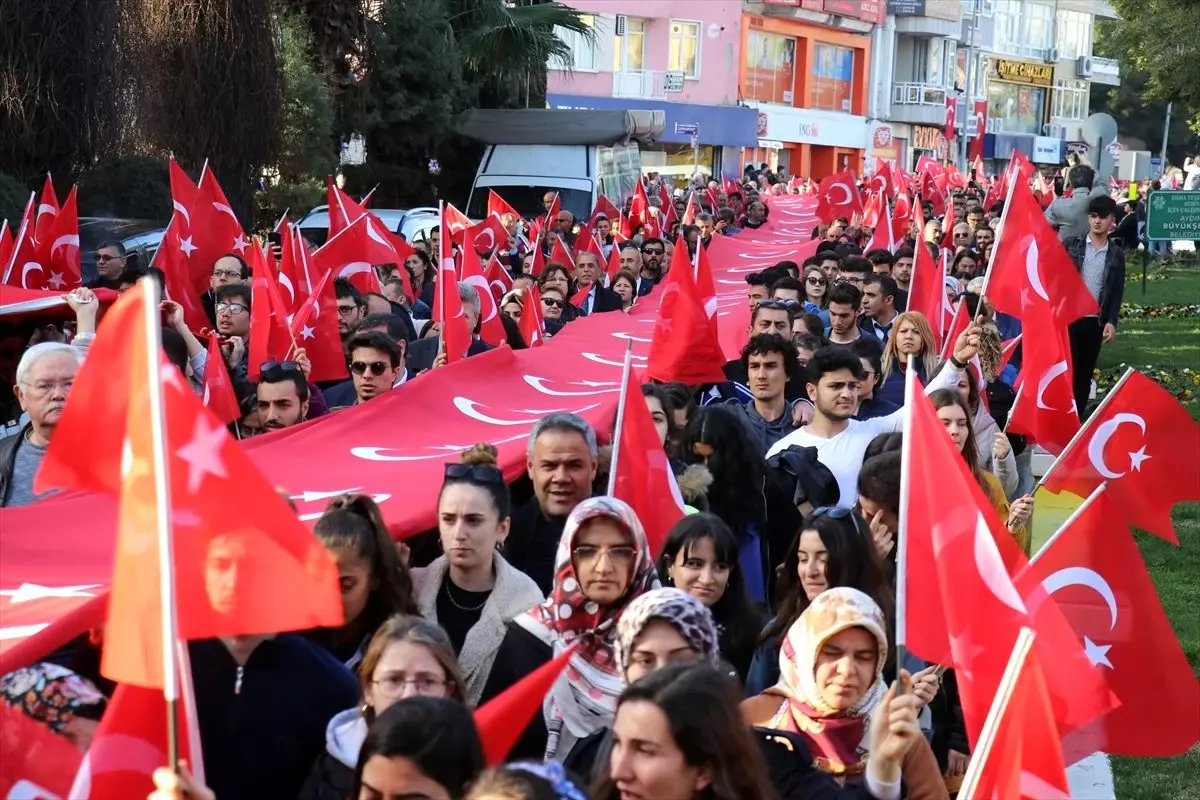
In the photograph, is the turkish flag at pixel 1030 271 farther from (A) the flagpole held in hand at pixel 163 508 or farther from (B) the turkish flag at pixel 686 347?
(A) the flagpole held in hand at pixel 163 508

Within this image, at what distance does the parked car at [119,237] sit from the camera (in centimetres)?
1347

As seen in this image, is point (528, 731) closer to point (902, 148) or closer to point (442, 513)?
point (442, 513)

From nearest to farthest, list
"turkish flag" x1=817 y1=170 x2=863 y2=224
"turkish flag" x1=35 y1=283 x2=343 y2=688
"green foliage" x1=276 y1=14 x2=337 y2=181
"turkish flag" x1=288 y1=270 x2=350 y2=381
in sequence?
"turkish flag" x1=35 y1=283 x2=343 y2=688 → "turkish flag" x1=288 y1=270 x2=350 y2=381 → "turkish flag" x1=817 y1=170 x2=863 y2=224 → "green foliage" x1=276 y1=14 x2=337 y2=181

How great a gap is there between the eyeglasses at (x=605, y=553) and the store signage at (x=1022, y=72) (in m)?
87.1

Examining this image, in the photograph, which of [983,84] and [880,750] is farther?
[983,84]

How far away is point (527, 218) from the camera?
88.5 feet

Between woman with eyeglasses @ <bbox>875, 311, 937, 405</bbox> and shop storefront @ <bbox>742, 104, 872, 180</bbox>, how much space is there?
5306 cm

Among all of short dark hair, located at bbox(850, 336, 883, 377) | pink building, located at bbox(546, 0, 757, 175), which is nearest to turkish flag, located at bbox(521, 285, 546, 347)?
short dark hair, located at bbox(850, 336, 883, 377)

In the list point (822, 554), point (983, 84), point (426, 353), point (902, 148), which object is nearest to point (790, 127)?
point (902, 148)

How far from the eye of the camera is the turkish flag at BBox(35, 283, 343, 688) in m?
3.69

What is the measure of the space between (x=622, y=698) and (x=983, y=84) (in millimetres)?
87612

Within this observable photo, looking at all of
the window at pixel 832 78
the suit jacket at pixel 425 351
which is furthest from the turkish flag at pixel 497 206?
the window at pixel 832 78

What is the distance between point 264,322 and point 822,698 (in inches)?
216

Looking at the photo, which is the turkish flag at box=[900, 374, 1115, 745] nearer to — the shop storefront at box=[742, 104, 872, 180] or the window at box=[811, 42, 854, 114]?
the shop storefront at box=[742, 104, 872, 180]
